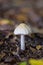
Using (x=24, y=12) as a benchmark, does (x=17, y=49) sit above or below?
below

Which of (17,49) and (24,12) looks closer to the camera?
(17,49)

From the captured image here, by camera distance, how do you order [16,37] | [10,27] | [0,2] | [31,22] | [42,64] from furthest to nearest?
1. [0,2]
2. [31,22]
3. [10,27]
4. [16,37]
5. [42,64]

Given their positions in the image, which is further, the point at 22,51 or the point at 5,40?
the point at 5,40

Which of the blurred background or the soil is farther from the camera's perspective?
the blurred background

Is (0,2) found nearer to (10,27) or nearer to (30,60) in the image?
(10,27)

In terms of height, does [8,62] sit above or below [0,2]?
below

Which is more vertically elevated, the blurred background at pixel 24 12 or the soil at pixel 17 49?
the blurred background at pixel 24 12

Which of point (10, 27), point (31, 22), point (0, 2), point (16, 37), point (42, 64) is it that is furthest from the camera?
point (0, 2)

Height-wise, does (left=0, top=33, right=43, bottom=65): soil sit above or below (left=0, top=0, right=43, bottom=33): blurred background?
below

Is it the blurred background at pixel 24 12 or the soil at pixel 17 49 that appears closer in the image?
the soil at pixel 17 49

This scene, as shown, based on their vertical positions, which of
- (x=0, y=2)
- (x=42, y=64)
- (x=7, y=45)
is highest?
(x=0, y=2)


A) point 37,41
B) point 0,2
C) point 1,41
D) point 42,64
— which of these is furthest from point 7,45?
point 0,2
